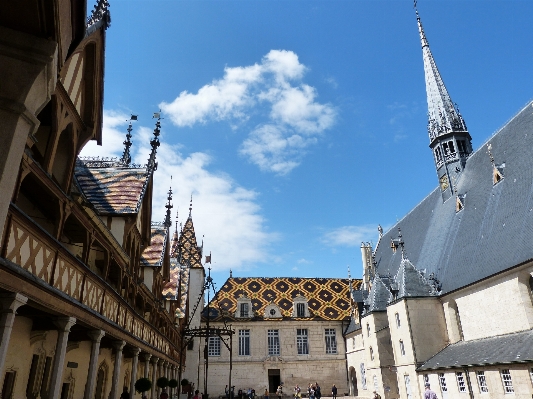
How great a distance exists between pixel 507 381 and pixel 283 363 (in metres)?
24.7

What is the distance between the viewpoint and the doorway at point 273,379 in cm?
3781

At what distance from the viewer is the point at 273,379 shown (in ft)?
125

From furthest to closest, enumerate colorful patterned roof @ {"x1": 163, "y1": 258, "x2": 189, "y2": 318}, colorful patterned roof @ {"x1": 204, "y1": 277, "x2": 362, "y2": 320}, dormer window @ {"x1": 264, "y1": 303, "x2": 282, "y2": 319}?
colorful patterned roof @ {"x1": 204, "y1": 277, "x2": 362, "y2": 320}
dormer window @ {"x1": 264, "y1": 303, "x2": 282, "y2": 319}
colorful patterned roof @ {"x1": 163, "y1": 258, "x2": 189, "y2": 318}

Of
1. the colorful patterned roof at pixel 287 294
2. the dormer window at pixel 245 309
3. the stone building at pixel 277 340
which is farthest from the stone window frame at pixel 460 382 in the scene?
the dormer window at pixel 245 309

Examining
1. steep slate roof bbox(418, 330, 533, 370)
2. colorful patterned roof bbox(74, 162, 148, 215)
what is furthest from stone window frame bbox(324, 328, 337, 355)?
colorful patterned roof bbox(74, 162, 148, 215)

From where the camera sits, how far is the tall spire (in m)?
32.0

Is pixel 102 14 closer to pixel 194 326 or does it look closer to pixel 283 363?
pixel 194 326

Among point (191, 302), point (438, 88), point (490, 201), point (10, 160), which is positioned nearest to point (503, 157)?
point (490, 201)

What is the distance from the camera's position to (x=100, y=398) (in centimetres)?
1359

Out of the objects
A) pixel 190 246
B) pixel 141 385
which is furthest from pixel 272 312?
pixel 141 385

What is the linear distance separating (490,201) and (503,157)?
10.4ft

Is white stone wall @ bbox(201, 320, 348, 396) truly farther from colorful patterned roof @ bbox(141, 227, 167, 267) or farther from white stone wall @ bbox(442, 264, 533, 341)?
colorful patterned roof @ bbox(141, 227, 167, 267)

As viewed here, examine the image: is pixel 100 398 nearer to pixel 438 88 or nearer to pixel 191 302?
pixel 191 302

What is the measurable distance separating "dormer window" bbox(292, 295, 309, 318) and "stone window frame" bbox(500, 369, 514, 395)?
2523 cm
